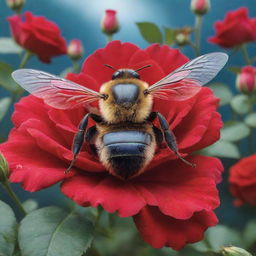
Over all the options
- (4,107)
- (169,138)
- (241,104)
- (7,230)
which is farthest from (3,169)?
(241,104)

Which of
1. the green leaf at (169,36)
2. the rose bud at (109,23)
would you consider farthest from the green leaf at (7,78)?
the green leaf at (169,36)

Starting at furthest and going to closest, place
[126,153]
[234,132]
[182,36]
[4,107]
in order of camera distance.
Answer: [182,36]
[234,132]
[4,107]
[126,153]

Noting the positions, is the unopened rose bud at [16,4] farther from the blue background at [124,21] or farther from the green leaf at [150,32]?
the green leaf at [150,32]

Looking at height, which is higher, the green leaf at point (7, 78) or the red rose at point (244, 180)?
the green leaf at point (7, 78)

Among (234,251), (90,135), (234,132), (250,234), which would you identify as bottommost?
(250,234)

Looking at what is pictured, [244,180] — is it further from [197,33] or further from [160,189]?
[160,189]

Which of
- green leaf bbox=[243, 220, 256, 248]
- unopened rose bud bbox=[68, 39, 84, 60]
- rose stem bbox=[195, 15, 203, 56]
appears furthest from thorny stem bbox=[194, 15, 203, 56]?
green leaf bbox=[243, 220, 256, 248]

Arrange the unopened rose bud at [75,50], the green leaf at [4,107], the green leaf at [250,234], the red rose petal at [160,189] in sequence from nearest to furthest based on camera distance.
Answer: the red rose petal at [160,189] → the green leaf at [4,107] → the green leaf at [250,234] → the unopened rose bud at [75,50]
